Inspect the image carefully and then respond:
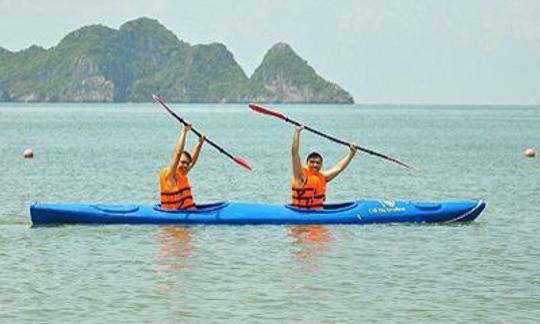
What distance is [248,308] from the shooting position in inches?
623

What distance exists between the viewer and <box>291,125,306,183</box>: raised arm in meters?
22.2

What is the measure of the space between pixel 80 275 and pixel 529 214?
49.2ft

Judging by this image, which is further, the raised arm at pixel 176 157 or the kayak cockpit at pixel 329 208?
the kayak cockpit at pixel 329 208

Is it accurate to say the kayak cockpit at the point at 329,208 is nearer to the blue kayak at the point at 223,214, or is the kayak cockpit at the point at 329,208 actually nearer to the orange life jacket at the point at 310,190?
the blue kayak at the point at 223,214

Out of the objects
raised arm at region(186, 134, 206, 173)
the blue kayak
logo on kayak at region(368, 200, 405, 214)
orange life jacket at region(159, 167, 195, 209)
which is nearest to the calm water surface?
the blue kayak

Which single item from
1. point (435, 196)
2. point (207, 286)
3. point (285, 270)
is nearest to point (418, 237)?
point (285, 270)

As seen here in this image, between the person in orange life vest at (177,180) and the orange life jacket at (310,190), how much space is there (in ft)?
7.28

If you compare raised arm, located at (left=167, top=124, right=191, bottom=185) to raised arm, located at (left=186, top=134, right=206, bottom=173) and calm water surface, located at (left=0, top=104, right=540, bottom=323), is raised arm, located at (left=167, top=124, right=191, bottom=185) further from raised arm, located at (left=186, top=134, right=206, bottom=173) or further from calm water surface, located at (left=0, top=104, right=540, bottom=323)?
calm water surface, located at (left=0, top=104, right=540, bottom=323)

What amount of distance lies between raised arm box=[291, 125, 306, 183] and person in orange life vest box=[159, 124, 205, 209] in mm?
2075

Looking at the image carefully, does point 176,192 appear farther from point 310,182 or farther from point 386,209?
point 386,209

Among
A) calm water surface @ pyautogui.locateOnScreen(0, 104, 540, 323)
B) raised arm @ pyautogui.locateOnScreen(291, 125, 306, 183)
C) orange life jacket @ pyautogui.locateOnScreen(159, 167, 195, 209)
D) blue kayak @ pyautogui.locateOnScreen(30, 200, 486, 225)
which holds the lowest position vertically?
calm water surface @ pyautogui.locateOnScreen(0, 104, 540, 323)

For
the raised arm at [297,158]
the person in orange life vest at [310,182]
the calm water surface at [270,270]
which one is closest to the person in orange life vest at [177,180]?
the calm water surface at [270,270]

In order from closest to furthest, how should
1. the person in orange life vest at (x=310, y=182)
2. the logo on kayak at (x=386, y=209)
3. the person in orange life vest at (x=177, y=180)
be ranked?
the person in orange life vest at (x=177, y=180), the person in orange life vest at (x=310, y=182), the logo on kayak at (x=386, y=209)

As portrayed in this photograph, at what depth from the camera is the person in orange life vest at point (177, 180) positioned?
74.2 feet
